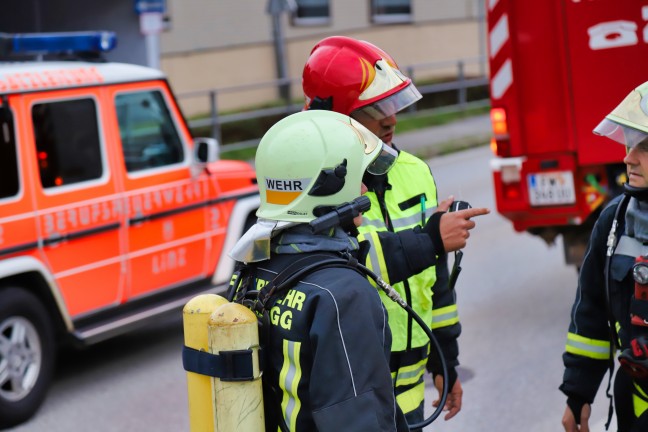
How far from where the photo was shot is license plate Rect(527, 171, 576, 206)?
23.9 feet

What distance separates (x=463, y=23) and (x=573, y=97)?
24668 millimetres

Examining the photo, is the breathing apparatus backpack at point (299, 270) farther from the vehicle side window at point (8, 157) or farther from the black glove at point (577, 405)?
the vehicle side window at point (8, 157)

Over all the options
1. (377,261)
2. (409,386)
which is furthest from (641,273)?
(409,386)

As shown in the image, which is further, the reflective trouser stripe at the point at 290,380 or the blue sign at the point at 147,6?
the blue sign at the point at 147,6

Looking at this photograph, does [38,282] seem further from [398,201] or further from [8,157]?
[398,201]

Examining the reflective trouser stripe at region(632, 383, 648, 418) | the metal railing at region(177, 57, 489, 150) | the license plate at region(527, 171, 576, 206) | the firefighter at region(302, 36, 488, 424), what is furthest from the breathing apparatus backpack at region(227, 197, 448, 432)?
the metal railing at region(177, 57, 489, 150)

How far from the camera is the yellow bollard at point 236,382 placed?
8.57 feet

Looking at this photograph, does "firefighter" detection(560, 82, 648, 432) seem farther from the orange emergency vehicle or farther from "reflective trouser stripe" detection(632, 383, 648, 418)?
the orange emergency vehicle

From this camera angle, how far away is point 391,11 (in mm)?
28516

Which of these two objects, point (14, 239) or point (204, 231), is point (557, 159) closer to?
point (204, 231)

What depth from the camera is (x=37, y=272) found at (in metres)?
6.42

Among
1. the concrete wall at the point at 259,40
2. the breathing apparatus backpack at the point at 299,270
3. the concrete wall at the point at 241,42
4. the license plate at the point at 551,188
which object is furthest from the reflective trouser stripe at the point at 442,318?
the concrete wall at the point at 241,42

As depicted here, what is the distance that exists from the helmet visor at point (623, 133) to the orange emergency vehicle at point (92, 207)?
13.1 ft

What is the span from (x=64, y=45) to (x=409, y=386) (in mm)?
4557
